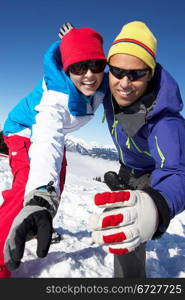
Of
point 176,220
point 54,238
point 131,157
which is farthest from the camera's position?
point 176,220

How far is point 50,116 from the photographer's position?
2.59 meters

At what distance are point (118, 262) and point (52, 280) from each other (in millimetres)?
793

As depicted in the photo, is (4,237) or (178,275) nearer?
(4,237)

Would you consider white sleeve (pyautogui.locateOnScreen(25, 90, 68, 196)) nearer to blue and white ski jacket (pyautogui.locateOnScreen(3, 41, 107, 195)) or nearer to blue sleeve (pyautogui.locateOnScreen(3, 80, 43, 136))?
blue and white ski jacket (pyautogui.locateOnScreen(3, 41, 107, 195))

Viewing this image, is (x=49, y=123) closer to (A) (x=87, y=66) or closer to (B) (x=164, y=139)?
(A) (x=87, y=66)

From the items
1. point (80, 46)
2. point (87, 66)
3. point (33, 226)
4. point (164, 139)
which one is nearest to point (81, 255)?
point (33, 226)

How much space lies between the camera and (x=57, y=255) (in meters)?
3.28

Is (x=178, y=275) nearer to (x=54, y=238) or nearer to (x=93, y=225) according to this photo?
(x=54, y=238)

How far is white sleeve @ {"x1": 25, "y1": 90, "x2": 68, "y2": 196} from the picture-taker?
7.42 feet

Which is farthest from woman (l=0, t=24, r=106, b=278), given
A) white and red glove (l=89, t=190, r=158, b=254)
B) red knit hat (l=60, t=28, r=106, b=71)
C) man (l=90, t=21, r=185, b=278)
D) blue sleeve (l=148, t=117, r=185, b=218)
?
blue sleeve (l=148, t=117, r=185, b=218)

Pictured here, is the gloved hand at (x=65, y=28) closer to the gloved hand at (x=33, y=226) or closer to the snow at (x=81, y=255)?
the gloved hand at (x=33, y=226)

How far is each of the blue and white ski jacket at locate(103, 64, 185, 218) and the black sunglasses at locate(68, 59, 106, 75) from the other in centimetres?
33

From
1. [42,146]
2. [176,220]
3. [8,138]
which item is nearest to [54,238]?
[8,138]

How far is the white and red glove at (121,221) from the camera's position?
1322mm
